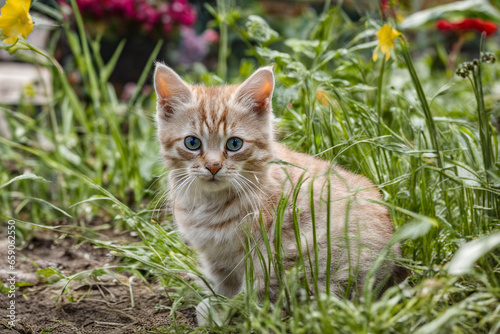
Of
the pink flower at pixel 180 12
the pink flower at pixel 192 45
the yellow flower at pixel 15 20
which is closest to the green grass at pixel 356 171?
the yellow flower at pixel 15 20

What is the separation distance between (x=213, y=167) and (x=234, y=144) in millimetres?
154

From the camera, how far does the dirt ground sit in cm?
174

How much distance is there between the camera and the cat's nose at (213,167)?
1.75m

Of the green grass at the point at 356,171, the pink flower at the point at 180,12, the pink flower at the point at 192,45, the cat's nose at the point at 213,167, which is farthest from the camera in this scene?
the pink flower at the point at 192,45

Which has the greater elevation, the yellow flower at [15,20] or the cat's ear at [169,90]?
the yellow flower at [15,20]

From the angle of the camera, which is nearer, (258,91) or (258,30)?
(258,91)

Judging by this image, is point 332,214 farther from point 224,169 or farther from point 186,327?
point 186,327

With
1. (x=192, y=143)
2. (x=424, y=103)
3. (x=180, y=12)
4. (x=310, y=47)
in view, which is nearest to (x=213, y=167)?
(x=192, y=143)

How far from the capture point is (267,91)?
75.4 inches

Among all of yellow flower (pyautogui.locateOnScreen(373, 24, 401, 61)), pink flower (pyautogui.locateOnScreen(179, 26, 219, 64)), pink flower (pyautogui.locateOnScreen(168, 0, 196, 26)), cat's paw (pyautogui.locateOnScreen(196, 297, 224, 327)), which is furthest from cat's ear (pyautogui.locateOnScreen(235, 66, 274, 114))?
pink flower (pyautogui.locateOnScreen(179, 26, 219, 64))

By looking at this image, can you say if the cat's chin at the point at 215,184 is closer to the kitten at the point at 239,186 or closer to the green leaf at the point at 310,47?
the kitten at the point at 239,186

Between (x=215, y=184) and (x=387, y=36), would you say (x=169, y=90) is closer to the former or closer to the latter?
(x=215, y=184)

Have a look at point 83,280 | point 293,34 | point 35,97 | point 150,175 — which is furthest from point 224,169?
point 293,34

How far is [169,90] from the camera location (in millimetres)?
1952
